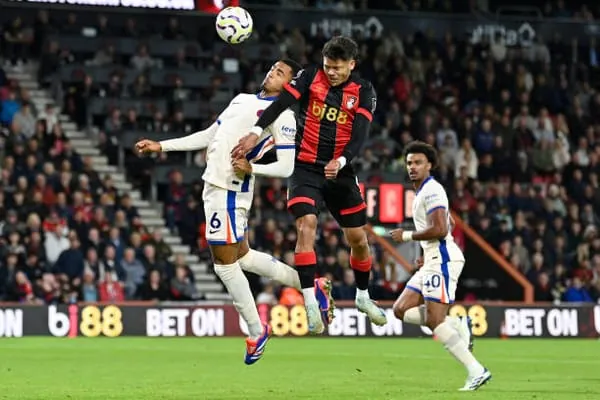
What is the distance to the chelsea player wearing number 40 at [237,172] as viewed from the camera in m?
A: 11.4

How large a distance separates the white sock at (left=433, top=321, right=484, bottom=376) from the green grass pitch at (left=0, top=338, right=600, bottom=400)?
0.65ft

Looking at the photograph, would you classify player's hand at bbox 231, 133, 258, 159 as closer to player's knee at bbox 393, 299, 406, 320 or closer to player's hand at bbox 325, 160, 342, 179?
player's hand at bbox 325, 160, 342, 179

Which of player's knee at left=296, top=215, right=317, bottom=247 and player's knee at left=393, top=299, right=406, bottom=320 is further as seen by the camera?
player's knee at left=393, top=299, right=406, bottom=320

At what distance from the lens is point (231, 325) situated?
21.7 metres

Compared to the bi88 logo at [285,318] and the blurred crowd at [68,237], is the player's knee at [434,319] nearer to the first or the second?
the bi88 logo at [285,318]

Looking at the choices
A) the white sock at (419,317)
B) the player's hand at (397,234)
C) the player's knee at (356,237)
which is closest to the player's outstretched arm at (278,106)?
the player's knee at (356,237)

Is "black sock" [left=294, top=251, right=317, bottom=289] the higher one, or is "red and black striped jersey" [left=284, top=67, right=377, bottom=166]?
"red and black striped jersey" [left=284, top=67, right=377, bottom=166]

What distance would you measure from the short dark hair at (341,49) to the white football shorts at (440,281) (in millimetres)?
2055

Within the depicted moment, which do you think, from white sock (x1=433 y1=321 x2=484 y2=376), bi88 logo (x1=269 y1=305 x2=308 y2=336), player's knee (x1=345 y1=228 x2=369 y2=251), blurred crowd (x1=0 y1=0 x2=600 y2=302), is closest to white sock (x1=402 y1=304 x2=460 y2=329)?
white sock (x1=433 y1=321 x2=484 y2=376)

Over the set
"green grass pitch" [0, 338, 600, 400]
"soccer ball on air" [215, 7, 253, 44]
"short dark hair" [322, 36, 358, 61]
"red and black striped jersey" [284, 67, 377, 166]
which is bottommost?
"green grass pitch" [0, 338, 600, 400]

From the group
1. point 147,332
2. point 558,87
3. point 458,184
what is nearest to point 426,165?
point 147,332

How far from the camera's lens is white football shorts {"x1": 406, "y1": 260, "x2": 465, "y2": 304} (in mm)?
12312

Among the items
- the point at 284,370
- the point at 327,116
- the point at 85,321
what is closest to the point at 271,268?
the point at 327,116

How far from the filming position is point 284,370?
13.8 m
